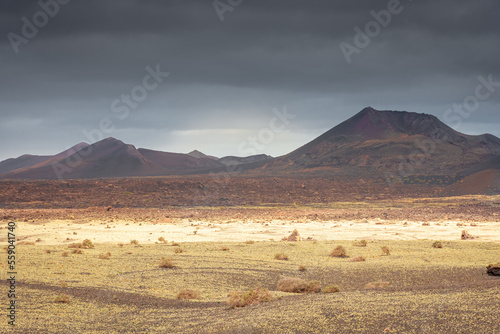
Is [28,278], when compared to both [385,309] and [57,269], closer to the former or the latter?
[57,269]

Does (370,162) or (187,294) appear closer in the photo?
(187,294)

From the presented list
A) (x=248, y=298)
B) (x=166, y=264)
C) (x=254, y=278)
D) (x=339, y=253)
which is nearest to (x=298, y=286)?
(x=248, y=298)

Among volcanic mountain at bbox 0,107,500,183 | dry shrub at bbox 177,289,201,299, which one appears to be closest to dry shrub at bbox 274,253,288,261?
dry shrub at bbox 177,289,201,299

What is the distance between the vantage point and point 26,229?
35875 mm

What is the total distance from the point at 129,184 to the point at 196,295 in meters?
73.3

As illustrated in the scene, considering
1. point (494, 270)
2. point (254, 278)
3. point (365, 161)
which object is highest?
point (365, 161)

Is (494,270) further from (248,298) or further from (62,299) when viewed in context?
(62,299)

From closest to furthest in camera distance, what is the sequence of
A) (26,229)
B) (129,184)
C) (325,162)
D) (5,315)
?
(5,315), (26,229), (129,184), (325,162)

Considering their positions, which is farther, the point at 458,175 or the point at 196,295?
the point at 458,175

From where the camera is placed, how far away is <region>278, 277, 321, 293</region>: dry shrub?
1474 centimetres

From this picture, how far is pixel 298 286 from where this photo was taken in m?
14.9

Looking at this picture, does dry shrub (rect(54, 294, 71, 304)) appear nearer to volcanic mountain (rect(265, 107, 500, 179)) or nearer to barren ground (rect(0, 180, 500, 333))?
barren ground (rect(0, 180, 500, 333))

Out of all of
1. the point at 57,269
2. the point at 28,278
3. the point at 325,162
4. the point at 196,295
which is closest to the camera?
the point at 196,295

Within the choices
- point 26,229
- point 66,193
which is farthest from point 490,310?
point 66,193
